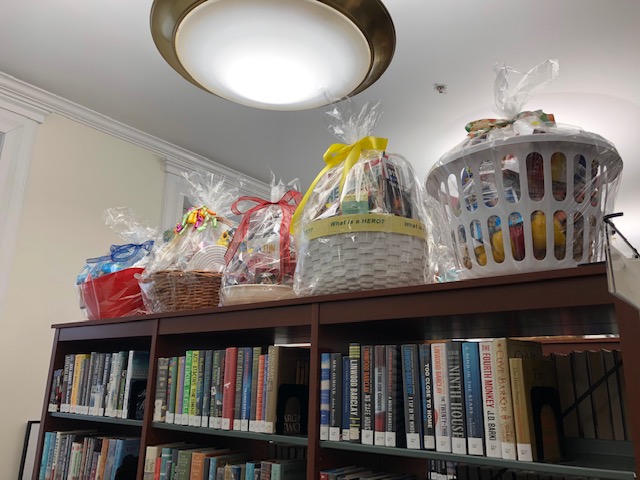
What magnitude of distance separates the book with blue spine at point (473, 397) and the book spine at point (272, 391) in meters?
0.50

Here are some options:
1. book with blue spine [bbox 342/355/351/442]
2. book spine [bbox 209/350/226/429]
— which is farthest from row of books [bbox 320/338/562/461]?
book spine [bbox 209/350/226/429]

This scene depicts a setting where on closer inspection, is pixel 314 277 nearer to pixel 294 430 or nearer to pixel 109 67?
pixel 294 430

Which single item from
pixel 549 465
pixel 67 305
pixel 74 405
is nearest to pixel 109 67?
pixel 67 305

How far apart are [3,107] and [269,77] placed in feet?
5.64

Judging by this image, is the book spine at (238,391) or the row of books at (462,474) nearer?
the row of books at (462,474)

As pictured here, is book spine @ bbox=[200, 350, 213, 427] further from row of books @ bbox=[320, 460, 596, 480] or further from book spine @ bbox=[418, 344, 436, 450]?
book spine @ bbox=[418, 344, 436, 450]

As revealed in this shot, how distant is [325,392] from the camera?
1.17 m

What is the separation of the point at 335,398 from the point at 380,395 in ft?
0.36

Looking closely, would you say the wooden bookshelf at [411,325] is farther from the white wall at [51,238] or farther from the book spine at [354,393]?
the white wall at [51,238]

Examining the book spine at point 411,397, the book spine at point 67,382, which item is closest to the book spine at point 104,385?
the book spine at point 67,382

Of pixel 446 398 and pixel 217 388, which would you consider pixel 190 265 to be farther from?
pixel 446 398

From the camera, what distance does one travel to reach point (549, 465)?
33.8 inches

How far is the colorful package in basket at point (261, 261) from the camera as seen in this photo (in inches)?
54.5

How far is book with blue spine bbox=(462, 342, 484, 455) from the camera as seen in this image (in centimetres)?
96
